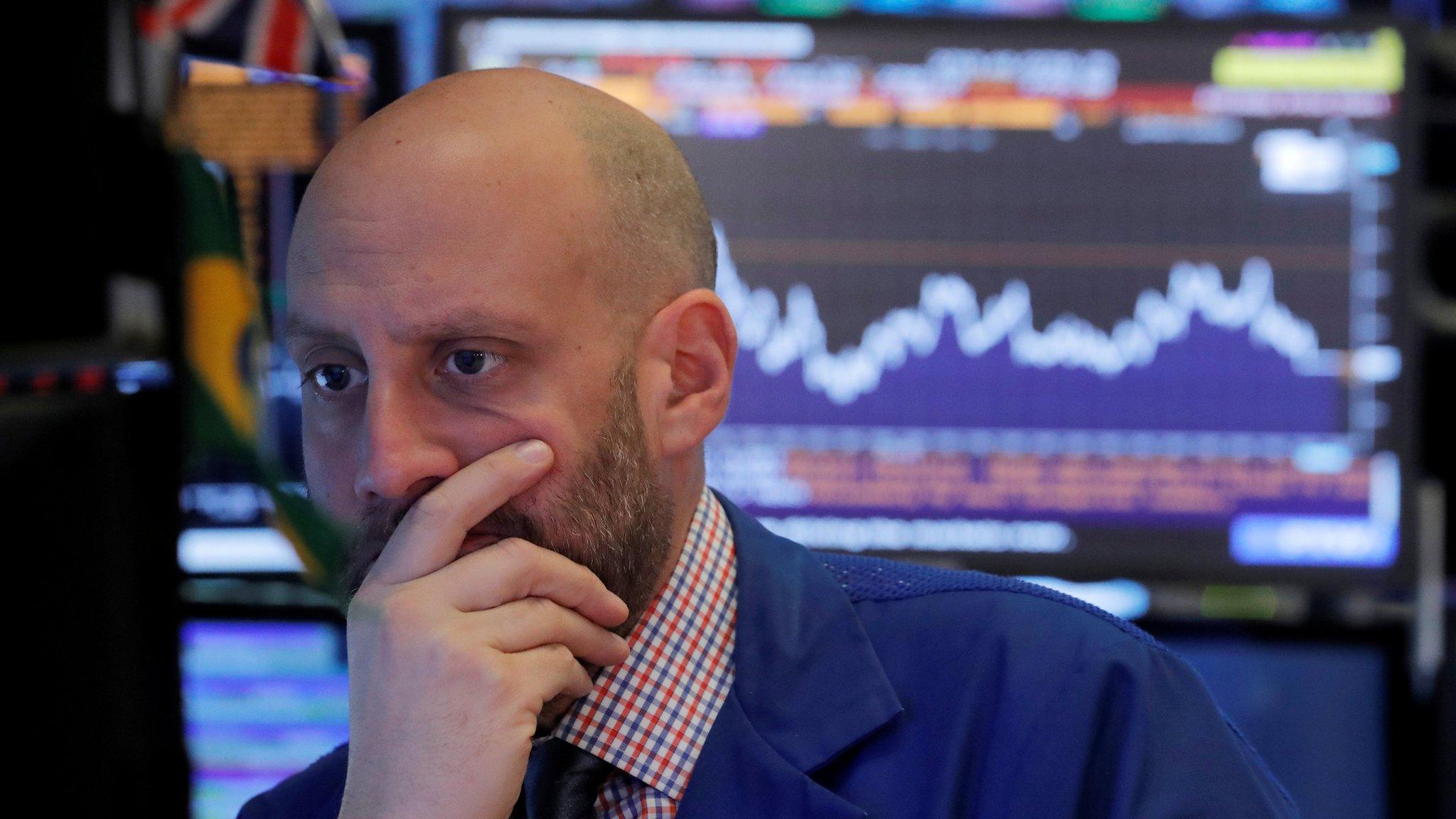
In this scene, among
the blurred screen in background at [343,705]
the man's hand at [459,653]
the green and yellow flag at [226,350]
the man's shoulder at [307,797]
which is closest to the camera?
the man's hand at [459,653]

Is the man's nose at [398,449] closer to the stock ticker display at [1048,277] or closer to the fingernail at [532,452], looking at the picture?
the fingernail at [532,452]

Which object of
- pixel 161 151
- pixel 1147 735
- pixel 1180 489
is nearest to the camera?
pixel 1147 735

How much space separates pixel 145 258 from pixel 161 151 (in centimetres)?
15

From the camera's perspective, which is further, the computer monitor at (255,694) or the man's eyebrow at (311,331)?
the computer monitor at (255,694)

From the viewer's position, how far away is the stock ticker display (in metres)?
2.13

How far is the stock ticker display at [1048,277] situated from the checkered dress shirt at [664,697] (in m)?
1.06

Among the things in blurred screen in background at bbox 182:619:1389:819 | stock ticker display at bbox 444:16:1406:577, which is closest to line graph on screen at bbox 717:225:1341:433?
stock ticker display at bbox 444:16:1406:577

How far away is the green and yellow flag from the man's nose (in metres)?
0.81

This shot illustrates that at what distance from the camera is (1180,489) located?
2.13 m

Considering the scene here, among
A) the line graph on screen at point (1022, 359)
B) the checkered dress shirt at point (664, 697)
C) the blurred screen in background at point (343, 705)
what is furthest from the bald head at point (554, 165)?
the blurred screen in background at point (343, 705)

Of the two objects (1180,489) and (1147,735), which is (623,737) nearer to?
(1147,735)

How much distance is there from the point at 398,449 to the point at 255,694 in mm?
1444

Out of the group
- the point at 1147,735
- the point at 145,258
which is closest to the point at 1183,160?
the point at 1147,735

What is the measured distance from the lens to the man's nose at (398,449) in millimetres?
938
